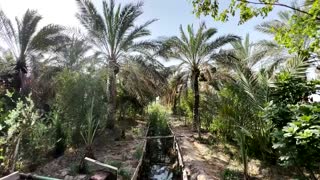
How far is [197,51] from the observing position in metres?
14.4

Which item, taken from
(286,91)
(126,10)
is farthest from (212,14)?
(126,10)

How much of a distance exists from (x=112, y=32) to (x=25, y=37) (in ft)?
18.2

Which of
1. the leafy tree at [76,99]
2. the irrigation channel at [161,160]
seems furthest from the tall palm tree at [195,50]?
the leafy tree at [76,99]

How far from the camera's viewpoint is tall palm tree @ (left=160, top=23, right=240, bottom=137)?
14.2 meters

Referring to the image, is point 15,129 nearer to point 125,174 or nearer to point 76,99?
point 125,174

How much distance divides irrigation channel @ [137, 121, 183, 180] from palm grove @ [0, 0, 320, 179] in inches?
73.1

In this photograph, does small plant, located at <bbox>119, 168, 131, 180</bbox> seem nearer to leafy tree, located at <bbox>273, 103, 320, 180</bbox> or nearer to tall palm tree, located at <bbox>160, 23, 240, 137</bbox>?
leafy tree, located at <bbox>273, 103, 320, 180</bbox>

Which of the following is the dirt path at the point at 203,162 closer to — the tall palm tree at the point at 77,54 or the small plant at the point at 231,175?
the small plant at the point at 231,175

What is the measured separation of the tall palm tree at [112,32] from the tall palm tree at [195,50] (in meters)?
1.66

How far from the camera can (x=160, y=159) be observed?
11812 millimetres

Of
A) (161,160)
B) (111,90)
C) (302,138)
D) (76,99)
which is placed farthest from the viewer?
(111,90)

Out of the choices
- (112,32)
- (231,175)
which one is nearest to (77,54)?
(112,32)

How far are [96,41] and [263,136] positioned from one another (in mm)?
9245

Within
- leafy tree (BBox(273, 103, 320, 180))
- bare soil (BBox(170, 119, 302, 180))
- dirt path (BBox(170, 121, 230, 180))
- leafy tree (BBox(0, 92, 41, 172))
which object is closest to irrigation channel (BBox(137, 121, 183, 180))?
dirt path (BBox(170, 121, 230, 180))
